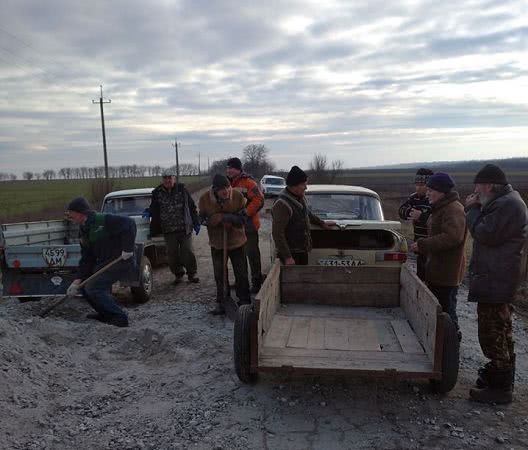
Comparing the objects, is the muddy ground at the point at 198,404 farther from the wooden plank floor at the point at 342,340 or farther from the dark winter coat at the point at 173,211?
the dark winter coat at the point at 173,211

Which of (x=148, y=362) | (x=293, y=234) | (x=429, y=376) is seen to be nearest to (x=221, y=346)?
(x=148, y=362)

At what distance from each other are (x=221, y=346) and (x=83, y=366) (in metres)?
1.39

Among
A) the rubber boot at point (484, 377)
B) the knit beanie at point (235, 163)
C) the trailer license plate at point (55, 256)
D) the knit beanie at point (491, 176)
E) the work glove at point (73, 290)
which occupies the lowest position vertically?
the rubber boot at point (484, 377)

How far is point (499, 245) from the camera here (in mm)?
3869

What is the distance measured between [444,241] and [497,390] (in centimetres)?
136

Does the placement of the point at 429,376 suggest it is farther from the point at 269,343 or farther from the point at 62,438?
the point at 62,438

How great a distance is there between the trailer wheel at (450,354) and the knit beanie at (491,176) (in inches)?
44.3

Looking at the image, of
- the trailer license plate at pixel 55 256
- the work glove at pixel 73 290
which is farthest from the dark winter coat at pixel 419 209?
the trailer license plate at pixel 55 256

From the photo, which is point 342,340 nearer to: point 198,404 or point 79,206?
point 198,404

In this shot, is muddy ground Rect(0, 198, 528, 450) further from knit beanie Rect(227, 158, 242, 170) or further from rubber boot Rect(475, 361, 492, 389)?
knit beanie Rect(227, 158, 242, 170)

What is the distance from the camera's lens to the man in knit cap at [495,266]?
3818 mm

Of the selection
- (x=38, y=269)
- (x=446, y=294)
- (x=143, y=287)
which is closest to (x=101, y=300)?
(x=143, y=287)

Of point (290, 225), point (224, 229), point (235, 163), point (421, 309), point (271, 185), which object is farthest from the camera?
point (271, 185)

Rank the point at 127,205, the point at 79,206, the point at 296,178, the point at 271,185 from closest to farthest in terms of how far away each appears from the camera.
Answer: the point at 296,178 < the point at 79,206 < the point at 127,205 < the point at 271,185
